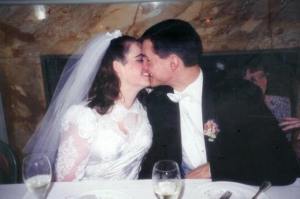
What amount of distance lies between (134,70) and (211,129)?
1.97 feet

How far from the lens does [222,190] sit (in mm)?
1252

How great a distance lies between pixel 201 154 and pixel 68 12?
52.7 inches

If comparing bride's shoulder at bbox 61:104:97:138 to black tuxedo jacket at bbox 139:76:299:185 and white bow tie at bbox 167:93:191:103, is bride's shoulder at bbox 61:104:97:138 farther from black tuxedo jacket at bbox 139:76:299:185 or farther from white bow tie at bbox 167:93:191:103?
white bow tie at bbox 167:93:191:103

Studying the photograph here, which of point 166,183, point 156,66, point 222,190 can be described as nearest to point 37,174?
point 166,183

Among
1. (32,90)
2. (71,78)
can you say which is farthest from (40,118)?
(71,78)

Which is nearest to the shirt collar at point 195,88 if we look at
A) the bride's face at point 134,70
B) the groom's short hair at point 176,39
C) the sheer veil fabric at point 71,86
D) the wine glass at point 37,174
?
the groom's short hair at point 176,39

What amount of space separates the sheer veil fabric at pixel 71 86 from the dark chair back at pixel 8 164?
0.93ft

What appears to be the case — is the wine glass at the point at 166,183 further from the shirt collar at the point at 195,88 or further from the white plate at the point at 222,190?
the shirt collar at the point at 195,88

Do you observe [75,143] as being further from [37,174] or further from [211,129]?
[211,129]

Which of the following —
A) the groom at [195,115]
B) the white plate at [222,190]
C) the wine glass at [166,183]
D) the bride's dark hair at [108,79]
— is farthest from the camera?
the groom at [195,115]

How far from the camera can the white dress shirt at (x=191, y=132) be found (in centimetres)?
204

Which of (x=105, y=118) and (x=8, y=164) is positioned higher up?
(x=105, y=118)

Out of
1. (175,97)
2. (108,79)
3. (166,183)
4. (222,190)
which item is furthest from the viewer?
(175,97)

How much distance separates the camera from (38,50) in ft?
7.79
